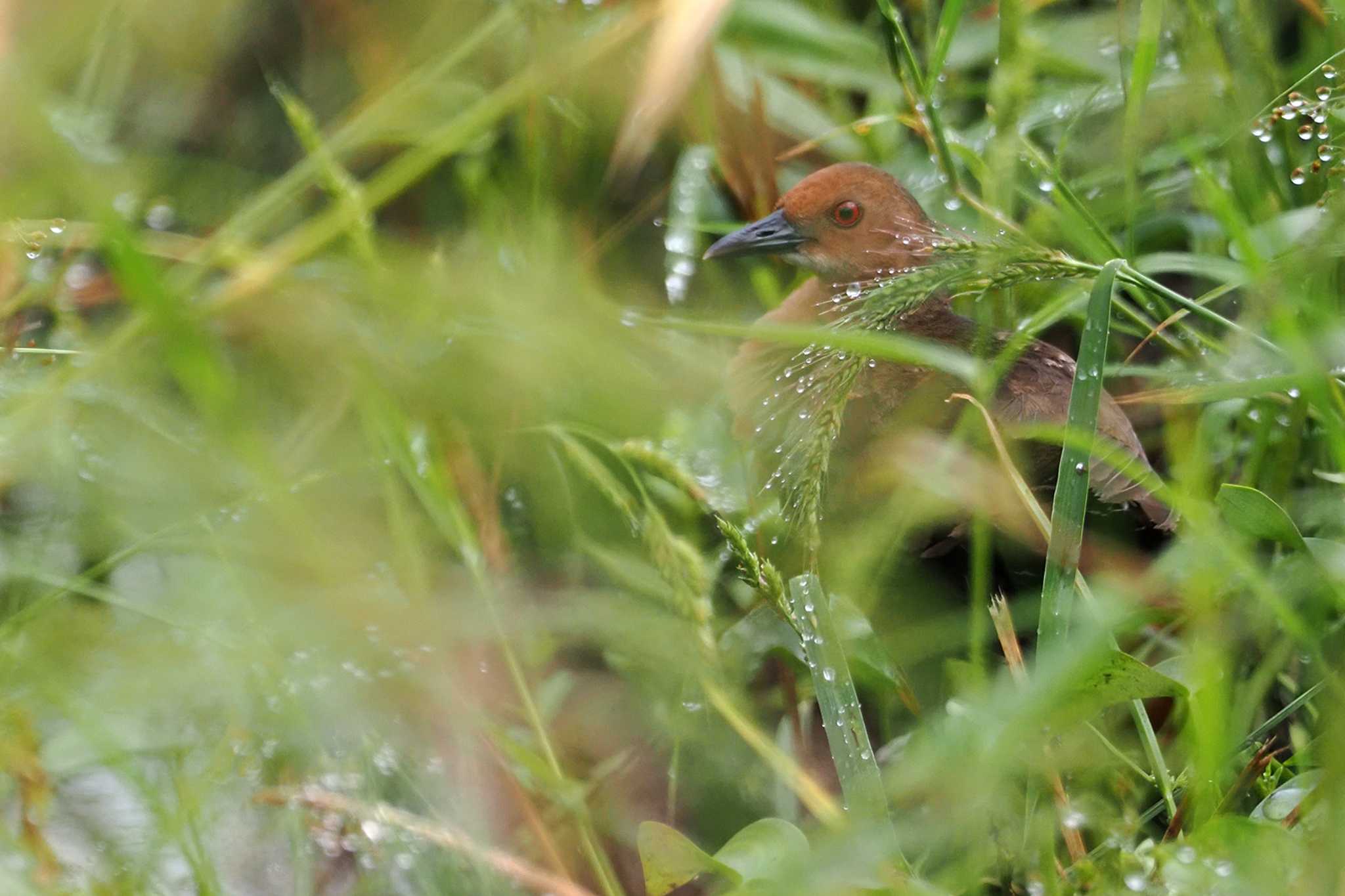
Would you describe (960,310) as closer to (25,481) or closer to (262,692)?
(262,692)

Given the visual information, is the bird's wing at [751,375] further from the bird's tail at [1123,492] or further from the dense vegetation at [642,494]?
the bird's tail at [1123,492]

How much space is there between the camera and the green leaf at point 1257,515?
1229mm

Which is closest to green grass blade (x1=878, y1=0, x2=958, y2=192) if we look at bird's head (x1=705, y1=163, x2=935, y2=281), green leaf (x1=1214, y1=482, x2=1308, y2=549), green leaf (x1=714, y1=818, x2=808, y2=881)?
bird's head (x1=705, y1=163, x2=935, y2=281)

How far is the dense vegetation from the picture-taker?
1.20 metres

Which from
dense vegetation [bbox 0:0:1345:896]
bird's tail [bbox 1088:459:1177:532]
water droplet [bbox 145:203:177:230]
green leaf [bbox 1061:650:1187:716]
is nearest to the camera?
green leaf [bbox 1061:650:1187:716]

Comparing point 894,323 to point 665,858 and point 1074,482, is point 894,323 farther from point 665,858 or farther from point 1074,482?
point 665,858

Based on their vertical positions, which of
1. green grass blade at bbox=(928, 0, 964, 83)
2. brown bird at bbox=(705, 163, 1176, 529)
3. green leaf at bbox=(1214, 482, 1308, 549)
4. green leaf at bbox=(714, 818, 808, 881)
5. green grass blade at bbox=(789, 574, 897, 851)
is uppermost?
green grass blade at bbox=(928, 0, 964, 83)

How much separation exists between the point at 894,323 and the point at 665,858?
0.64m

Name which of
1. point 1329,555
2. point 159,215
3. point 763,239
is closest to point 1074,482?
point 1329,555

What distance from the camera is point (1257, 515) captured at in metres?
1.25

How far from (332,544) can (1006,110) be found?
1.09m

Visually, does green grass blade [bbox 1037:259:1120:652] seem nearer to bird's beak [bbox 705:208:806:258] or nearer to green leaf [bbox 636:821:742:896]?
green leaf [bbox 636:821:742:896]

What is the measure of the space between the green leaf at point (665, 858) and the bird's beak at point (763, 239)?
3.58ft

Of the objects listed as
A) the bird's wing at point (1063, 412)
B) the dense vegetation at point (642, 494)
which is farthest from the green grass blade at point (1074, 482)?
the bird's wing at point (1063, 412)
